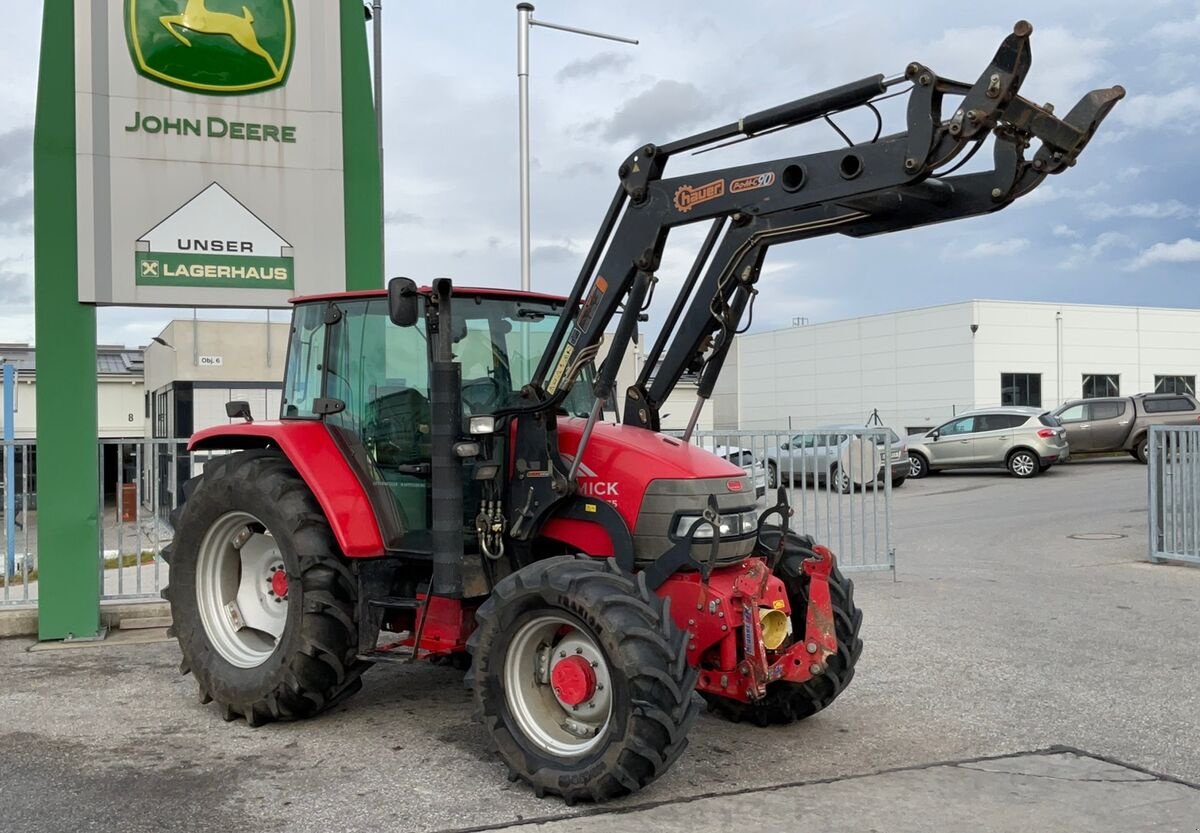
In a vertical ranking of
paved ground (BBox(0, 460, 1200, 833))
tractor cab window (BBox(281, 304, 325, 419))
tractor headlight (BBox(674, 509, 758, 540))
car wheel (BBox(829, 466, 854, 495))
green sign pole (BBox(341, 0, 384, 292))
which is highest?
green sign pole (BBox(341, 0, 384, 292))

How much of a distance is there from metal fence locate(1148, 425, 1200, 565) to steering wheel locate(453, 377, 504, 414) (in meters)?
8.87

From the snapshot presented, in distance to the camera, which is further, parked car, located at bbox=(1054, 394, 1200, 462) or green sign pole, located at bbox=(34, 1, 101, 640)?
parked car, located at bbox=(1054, 394, 1200, 462)

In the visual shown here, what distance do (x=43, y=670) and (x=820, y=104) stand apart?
19.6 feet

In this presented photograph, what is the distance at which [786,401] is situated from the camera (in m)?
45.3

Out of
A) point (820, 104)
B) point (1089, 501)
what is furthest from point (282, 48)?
point (1089, 501)

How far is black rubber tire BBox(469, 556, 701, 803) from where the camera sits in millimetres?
4297

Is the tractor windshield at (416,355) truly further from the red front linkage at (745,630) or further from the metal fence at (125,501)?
the metal fence at (125,501)

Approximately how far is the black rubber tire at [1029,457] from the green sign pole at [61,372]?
1987 centimetres

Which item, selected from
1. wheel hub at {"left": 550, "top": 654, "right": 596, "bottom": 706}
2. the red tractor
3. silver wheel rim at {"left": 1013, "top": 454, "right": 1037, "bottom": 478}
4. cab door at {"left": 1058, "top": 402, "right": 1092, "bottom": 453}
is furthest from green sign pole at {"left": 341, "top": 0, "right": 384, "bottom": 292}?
cab door at {"left": 1058, "top": 402, "right": 1092, "bottom": 453}

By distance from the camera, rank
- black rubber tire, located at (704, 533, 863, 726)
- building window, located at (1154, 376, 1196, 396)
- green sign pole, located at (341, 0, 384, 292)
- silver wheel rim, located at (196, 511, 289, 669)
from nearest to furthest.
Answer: black rubber tire, located at (704, 533, 863, 726), silver wheel rim, located at (196, 511, 289, 669), green sign pole, located at (341, 0, 384, 292), building window, located at (1154, 376, 1196, 396)

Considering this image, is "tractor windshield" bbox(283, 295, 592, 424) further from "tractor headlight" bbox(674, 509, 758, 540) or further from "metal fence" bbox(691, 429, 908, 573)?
"metal fence" bbox(691, 429, 908, 573)

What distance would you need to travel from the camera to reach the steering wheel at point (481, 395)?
5566 millimetres

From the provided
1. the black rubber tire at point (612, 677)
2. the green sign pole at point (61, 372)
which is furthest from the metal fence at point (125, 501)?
the black rubber tire at point (612, 677)

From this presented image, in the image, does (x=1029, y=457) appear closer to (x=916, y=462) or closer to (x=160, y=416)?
(x=916, y=462)
